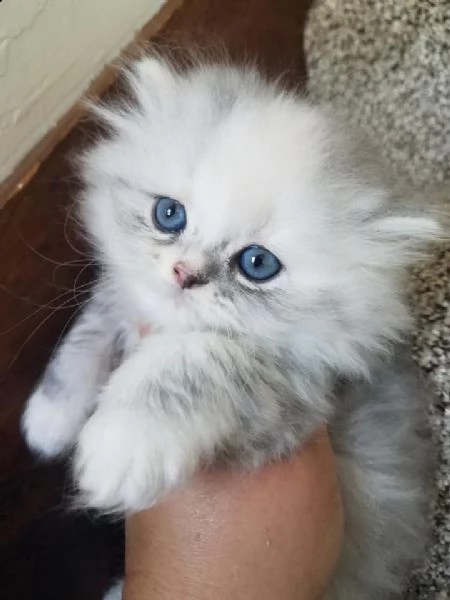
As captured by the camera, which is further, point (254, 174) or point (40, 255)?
point (40, 255)

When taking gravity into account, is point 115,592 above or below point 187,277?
below

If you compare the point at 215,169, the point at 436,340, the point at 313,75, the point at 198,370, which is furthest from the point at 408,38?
the point at 198,370

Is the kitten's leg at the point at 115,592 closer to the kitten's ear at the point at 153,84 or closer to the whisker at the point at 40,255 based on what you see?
the whisker at the point at 40,255

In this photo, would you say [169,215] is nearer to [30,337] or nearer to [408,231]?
[408,231]

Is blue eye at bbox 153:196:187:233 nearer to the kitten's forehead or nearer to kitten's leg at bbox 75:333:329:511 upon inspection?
the kitten's forehead

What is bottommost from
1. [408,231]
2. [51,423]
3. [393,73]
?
[51,423]

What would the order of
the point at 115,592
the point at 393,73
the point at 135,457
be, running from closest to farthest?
1. the point at 135,457
2. the point at 115,592
3. the point at 393,73

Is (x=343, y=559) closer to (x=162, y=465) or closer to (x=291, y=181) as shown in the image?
(x=162, y=465)

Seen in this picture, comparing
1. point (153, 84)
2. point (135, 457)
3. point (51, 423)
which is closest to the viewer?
point (135, 457)

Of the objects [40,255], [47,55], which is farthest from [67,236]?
[47,55]
